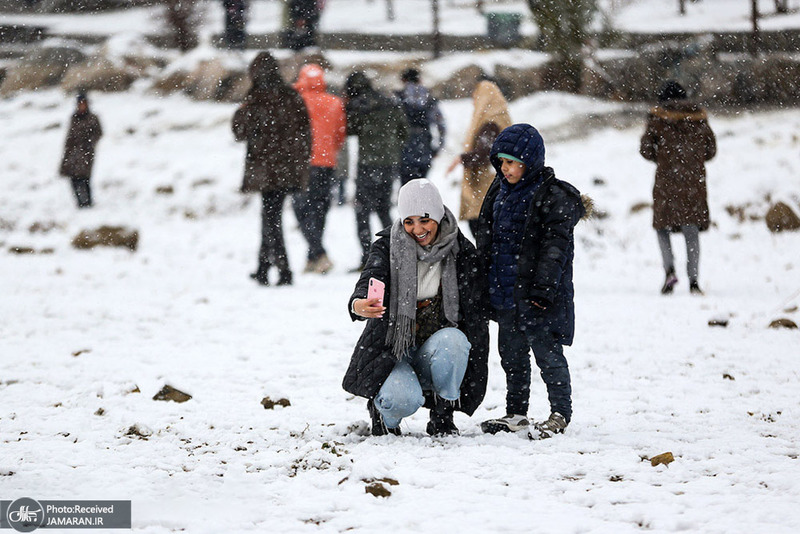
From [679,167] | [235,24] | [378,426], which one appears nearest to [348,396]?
[378,426]

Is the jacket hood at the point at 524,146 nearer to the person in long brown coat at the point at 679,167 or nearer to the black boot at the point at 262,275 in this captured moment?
the person in long brown coat at the point at 679,167

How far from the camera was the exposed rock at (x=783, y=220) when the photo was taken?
34.9 feet

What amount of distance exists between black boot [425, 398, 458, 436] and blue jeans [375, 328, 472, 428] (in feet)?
0.42

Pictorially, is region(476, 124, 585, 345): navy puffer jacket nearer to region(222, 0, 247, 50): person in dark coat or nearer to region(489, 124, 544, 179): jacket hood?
region(489, 124, 544, 179): jacket hood

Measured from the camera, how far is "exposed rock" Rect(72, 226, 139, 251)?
11680 millimetres

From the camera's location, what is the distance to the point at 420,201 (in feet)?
12.1

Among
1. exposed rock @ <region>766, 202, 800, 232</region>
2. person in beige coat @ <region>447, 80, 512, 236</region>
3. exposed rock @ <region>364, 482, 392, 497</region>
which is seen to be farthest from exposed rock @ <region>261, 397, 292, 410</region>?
exposed rock @ <region>766, 202, 800, 232</region>

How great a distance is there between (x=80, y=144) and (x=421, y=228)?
1270cm

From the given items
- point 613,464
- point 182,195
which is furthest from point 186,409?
point 182,195

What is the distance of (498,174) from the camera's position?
13.5ft

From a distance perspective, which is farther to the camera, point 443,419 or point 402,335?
point 443,419

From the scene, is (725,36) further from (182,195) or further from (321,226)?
(321,226)

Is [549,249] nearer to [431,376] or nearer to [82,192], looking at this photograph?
[431,376]

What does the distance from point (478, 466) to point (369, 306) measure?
823mm
